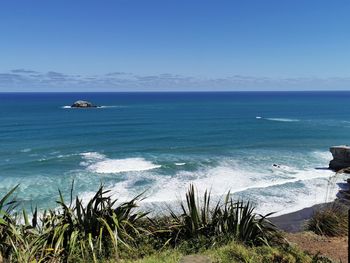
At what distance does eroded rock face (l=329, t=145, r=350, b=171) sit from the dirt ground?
1969cm

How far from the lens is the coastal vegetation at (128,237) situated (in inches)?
274

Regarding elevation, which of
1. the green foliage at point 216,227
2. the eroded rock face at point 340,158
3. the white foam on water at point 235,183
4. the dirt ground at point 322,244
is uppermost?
the green foliage at point 216,227

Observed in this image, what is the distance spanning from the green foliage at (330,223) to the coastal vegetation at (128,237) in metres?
3.79

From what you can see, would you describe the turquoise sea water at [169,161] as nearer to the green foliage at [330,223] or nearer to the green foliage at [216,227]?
the green foliage at [330,223]

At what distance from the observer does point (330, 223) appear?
39.6 ft

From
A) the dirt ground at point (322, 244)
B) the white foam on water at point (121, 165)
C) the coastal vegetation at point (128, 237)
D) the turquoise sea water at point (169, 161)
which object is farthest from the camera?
the white foam on water at point (121, 165)

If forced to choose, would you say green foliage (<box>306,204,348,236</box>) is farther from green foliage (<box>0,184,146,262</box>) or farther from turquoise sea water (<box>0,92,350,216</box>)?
turquoise sea water (<box>0,92,350,216</box>)

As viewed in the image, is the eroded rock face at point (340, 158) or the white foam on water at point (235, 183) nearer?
the white foam on water at point (235, 183)

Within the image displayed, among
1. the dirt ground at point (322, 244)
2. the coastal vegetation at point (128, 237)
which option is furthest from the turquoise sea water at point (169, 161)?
the coastal vegetation at point (128, 237)

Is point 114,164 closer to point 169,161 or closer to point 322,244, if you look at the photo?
point 169,161

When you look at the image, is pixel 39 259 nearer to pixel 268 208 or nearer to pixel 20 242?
pixel 20 242

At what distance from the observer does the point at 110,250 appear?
7691mm

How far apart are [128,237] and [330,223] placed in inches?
296

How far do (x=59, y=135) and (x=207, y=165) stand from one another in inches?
946
